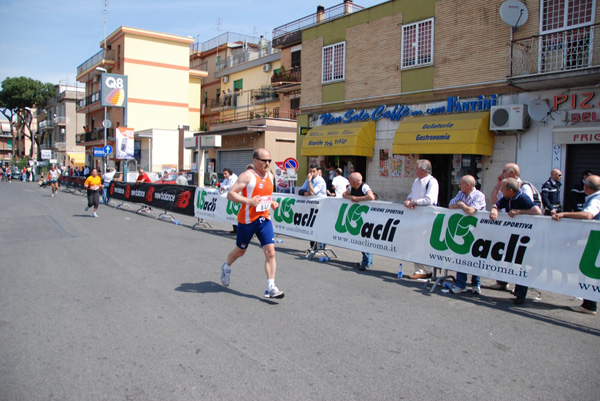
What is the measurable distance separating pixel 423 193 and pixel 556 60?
8.87 meters

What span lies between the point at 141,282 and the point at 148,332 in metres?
2.32

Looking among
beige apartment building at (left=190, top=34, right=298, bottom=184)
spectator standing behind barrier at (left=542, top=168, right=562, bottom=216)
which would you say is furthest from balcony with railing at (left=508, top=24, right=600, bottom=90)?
beige apartment building at (left=190, top=34, right=298, bottom=184)

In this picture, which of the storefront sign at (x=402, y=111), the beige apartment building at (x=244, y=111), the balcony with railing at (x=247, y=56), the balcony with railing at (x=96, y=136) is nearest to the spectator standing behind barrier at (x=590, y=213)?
the storefront sign at (x=402, y=111)

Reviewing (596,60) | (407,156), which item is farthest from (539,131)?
(407,156)

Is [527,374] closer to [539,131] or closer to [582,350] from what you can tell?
[582,350]

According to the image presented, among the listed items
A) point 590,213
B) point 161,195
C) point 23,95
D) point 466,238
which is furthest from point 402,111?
point 23,95

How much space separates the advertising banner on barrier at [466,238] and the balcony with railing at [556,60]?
25.8 feet

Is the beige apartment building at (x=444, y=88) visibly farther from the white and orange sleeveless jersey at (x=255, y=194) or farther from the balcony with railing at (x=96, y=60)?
the balcony with railing at (x=96, y=60)

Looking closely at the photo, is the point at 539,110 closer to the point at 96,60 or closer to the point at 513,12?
the point at 513,12

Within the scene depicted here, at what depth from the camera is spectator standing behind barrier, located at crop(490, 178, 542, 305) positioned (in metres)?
6.59

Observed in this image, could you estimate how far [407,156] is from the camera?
59.5 ft

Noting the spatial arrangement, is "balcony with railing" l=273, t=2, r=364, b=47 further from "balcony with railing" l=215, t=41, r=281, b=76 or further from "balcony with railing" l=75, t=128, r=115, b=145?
"balcony with railing" l=75, t=128, r=115, b=145

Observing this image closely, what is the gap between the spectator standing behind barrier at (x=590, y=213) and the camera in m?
6.20

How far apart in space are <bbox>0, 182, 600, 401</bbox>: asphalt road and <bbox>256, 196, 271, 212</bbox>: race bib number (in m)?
1.23
